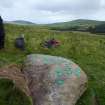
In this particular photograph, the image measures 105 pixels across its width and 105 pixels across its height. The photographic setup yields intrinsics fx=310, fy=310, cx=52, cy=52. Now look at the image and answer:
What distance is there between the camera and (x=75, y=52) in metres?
32.5

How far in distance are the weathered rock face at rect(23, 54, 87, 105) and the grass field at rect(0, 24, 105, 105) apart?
4.20 ft

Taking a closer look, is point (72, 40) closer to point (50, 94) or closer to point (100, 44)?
point (100, 44)

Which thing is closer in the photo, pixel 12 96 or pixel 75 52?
pixel 12 96

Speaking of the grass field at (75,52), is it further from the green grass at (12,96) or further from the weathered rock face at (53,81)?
the weathered rock face at (53,81)

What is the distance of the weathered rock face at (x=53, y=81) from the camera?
67.2 ft

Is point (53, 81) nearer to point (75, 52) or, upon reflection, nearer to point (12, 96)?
point (12, 96)

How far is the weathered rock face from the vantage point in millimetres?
20484

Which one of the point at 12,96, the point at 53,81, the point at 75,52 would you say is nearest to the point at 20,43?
the point at 75,52

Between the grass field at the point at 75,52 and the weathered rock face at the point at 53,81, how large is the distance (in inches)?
50.4

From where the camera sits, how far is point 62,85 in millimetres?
21484

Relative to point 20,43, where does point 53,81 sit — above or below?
below

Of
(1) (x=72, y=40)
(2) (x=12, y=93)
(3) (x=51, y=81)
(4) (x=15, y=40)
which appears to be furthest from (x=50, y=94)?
(1) (x=72, y=40)

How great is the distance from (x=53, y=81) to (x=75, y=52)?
11365mm

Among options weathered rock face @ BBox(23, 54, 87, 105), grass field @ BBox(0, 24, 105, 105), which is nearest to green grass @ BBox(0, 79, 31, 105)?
grass field @ BBox(0, 24, 105, 105)
